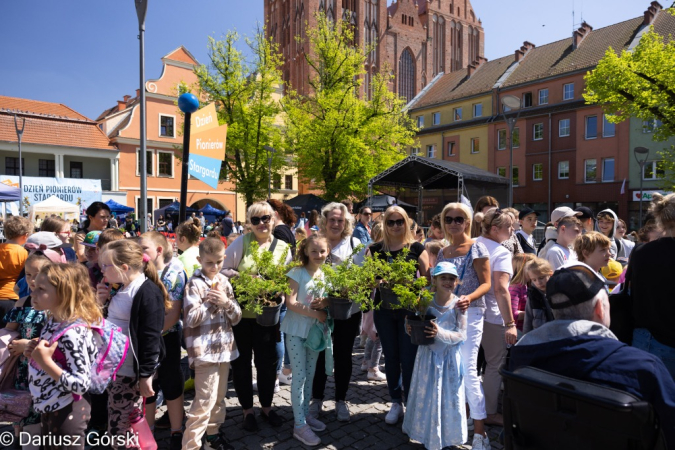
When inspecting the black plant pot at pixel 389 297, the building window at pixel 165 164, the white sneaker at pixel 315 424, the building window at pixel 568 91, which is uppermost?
the building window at pixel 568 91

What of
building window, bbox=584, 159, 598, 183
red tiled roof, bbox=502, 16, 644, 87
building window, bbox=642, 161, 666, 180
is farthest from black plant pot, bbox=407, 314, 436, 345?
red tiled roof, bbox=502, 16, 644, 87

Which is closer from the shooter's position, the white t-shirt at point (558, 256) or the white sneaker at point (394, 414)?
the white sneaker at point (394, 414)

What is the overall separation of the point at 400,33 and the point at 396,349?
5892 cm

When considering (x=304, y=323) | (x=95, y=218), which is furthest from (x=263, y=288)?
(x=95, y=218)

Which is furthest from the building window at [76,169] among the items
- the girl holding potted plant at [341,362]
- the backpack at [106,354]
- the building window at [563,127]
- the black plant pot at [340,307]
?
the building window at [563,127]

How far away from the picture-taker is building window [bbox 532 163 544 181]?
34250mm

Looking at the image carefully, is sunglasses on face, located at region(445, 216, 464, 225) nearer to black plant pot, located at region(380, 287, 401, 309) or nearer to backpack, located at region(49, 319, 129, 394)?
black plant pot, located at region(380, 287, 401, 309)

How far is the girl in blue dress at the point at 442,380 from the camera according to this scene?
332 centimetres

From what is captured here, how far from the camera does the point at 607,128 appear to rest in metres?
30.4

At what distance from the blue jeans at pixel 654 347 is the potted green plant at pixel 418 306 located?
1286 mm

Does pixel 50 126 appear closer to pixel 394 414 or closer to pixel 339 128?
pixel 339 128

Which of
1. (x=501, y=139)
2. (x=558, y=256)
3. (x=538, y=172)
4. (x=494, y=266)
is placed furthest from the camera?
(x=501, y=139)

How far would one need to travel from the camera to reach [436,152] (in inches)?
1654

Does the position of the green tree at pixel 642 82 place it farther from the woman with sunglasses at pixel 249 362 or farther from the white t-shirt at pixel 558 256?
the woman with sunglasses at pixel 249 362
